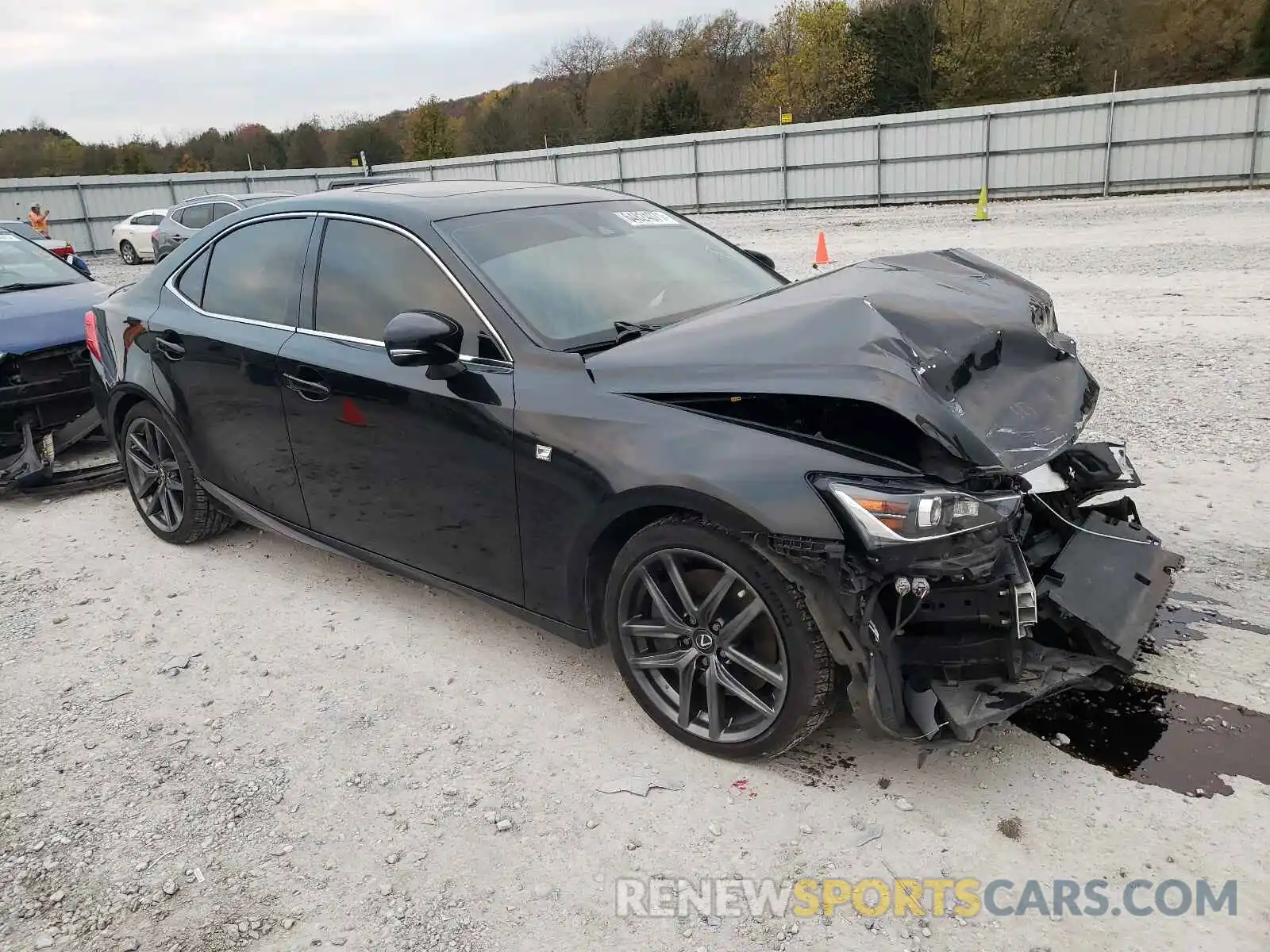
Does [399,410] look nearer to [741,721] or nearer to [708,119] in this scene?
[741,721]

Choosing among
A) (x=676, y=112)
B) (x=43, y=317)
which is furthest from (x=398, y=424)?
(x=676, y=112)

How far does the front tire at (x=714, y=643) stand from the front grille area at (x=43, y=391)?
4.82m

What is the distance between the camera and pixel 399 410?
361 cm

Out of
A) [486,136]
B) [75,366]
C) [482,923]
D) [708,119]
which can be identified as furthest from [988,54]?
[482,923]

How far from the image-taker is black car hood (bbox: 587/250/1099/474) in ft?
8.88

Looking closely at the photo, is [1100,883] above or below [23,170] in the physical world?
below

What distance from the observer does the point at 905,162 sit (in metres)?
26.5

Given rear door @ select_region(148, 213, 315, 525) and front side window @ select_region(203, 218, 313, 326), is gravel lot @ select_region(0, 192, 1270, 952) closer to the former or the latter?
rear door @ select_region(148, 213, 315, 525)

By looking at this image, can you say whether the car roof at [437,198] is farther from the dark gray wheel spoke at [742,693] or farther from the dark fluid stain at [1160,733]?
the dark fluid stain at [1160,733]

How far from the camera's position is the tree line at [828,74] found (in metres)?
41.5

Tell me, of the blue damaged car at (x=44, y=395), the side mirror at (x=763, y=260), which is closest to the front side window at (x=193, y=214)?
the blue damaged car at (x=44, y=395)

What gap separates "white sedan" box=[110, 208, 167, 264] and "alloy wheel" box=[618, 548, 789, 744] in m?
24.5

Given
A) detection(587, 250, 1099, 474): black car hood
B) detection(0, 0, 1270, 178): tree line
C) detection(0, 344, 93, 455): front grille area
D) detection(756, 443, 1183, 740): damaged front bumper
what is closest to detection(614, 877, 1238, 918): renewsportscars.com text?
detection(756, 443, 1183, 740): damaged front bumper

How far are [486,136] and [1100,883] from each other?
5838 centimetres
